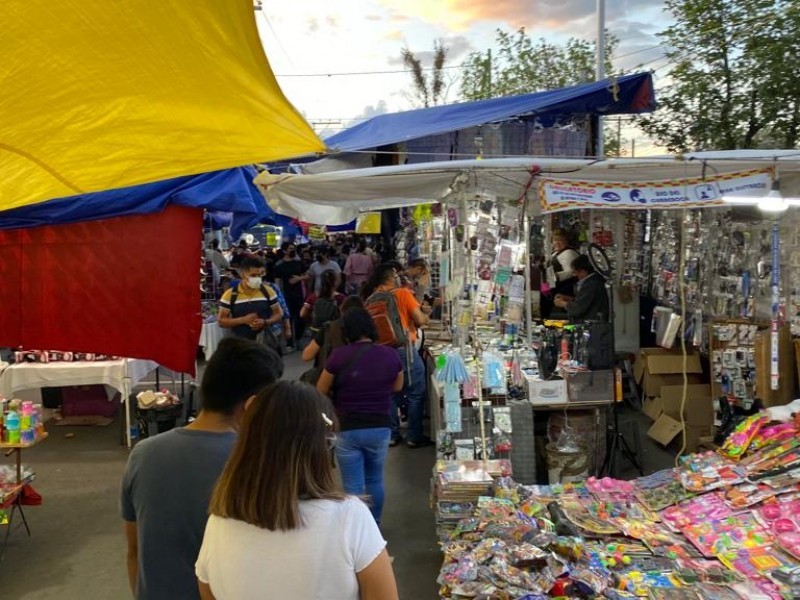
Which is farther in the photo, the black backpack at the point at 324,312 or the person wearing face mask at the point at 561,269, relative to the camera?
the person wearing face mask at the point at 561,269

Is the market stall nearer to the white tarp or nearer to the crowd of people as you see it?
the white tarp

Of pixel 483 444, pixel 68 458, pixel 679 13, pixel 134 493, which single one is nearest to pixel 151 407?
pixel 68 458

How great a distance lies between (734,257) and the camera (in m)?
5.77

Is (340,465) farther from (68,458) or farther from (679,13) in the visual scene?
(679,13)

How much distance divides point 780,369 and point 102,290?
4932 millimetres

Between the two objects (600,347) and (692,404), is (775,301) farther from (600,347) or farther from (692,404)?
(692,404)

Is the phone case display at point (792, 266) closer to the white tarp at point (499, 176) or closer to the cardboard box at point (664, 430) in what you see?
the white tarp at point (499, 176)

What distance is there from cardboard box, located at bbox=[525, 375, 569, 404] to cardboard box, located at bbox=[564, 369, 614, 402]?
77 mm

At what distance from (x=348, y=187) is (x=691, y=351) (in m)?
3.98

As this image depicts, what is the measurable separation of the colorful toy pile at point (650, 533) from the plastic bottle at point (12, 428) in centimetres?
302

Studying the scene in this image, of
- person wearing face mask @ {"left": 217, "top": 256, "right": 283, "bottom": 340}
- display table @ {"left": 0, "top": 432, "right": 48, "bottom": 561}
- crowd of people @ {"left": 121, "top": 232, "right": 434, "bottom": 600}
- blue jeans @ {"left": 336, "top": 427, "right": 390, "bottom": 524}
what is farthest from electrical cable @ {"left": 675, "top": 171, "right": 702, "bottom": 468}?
display table @ {"left": 0, "top": 432, "right": 48, "bottom": 561}

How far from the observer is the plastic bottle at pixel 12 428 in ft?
15.2

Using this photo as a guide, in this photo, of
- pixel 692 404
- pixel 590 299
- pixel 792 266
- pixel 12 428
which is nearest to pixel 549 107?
pixel 590 299

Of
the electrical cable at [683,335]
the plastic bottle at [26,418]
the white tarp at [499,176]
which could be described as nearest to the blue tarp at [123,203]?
the white tarp at [499,176]
